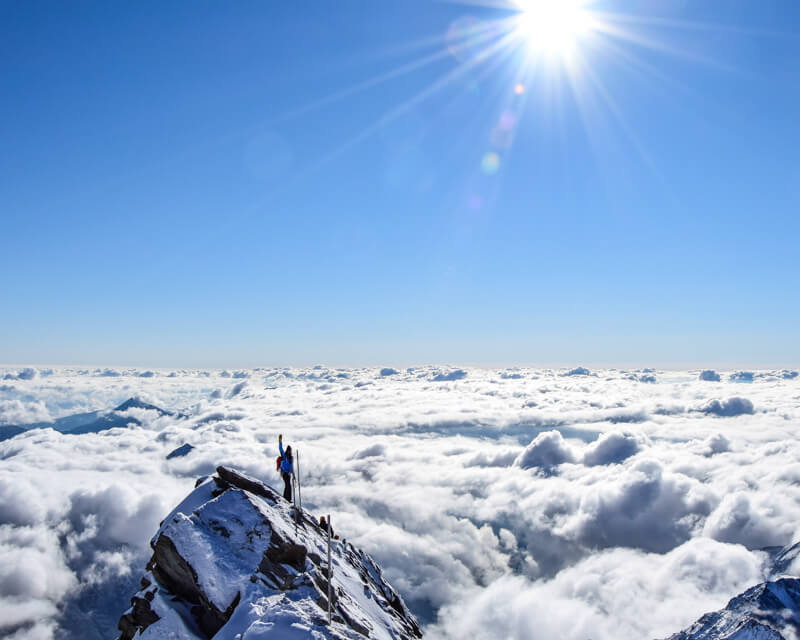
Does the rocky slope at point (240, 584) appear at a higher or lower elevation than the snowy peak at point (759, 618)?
higher

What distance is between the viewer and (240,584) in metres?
23.9

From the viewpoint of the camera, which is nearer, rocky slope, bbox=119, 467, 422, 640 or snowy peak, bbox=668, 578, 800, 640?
rocky slope, bbox=119, 467, 422, 640

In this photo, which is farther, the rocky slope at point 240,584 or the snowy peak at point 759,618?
the snowy peak at point 759,618

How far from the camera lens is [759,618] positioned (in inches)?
4633

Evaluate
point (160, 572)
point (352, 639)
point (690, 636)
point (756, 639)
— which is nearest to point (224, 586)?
point (160, 572)

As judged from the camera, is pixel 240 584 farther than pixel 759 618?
No

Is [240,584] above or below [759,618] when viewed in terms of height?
above

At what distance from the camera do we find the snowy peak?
110750 millimetres

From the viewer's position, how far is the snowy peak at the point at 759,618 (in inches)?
4360

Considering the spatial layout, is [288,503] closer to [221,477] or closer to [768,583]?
[221,477]

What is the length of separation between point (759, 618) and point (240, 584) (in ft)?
551

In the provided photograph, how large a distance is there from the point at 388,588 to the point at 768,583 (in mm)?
165968

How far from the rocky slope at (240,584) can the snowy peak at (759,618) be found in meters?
140

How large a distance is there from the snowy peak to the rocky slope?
460 ft
